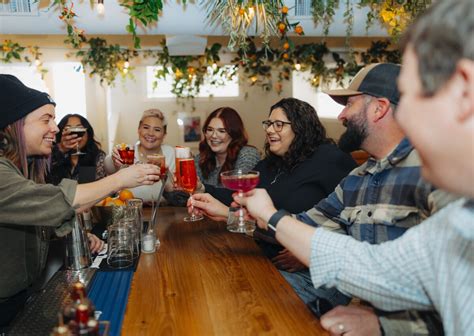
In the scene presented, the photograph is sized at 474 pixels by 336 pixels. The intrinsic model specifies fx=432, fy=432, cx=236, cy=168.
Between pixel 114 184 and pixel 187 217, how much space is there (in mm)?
889

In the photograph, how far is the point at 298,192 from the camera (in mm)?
2682

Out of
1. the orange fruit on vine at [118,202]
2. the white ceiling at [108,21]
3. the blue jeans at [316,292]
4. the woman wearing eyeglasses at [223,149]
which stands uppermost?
the white ceiling at [108,21]

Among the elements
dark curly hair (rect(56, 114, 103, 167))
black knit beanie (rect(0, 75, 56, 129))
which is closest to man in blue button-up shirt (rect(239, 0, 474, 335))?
black knit beanie (rect(0, 75, 56, 129))

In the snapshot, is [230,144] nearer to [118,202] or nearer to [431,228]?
[118,202]

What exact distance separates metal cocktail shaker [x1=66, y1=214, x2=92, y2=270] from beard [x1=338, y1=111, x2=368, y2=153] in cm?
123

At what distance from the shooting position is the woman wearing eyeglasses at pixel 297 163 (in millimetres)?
2662

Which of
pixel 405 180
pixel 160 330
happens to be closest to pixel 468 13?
pixel 405 180

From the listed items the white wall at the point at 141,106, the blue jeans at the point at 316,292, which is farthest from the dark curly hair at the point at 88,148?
the blue jeans at the point at 316,292

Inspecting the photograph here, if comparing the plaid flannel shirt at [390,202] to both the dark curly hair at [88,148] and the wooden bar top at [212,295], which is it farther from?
the dark curly hair at [88,148]

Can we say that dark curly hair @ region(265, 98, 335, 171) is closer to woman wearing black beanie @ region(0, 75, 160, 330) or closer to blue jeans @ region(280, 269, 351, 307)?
blue jeans @ region(280, 269, 351, 307)

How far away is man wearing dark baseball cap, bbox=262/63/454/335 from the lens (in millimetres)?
1400

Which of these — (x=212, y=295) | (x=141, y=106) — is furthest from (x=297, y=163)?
(x=141, y=106)

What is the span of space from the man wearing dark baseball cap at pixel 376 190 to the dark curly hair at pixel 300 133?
2.37 ft

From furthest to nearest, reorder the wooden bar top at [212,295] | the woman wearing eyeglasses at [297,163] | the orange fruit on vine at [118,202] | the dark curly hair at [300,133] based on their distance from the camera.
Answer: the dark curly hair at [300,133] < the woman wearing eyeglasses at [297,163] < the orange fruit on vine at [118,202] < the wooden bar top at [212,295]
